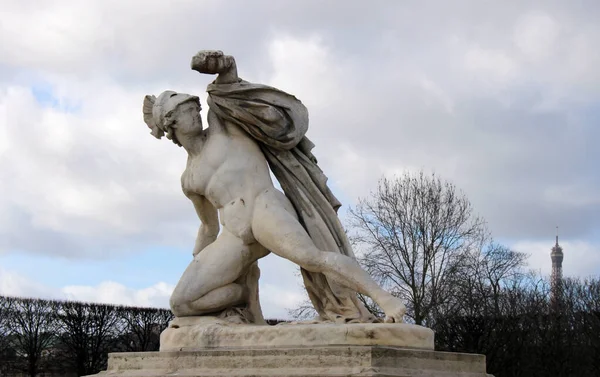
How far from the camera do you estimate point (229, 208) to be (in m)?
7.10

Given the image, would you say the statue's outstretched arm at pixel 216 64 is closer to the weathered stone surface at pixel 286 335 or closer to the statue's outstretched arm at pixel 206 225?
the statue's outstretched arm at pixel 206 225

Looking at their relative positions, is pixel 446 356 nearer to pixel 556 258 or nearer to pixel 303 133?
pixel 303 133

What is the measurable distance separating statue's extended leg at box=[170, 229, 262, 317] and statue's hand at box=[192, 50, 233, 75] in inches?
48.0

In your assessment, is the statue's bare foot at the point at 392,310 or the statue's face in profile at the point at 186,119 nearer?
the statue's bare foot at the point at 392,310

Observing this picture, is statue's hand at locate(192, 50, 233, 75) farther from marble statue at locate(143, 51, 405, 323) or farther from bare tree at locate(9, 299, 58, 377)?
bare tree at locate(9, 299, 58, 377)

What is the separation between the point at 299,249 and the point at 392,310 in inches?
31.3

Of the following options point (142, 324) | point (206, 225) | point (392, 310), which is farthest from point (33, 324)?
point (392, 310)

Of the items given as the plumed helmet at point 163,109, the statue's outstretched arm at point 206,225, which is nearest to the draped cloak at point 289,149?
the plumed helmet at point 163,109

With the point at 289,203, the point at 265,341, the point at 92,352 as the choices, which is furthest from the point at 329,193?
the point at 92,352

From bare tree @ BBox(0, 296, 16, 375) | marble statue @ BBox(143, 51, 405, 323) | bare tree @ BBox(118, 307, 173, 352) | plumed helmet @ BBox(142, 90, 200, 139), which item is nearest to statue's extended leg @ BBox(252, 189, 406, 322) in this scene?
marble statue @ BBox(143, 51, 405, 323)

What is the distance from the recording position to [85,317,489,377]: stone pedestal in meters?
5.88

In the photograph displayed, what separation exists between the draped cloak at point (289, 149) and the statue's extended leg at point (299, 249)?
291 mm

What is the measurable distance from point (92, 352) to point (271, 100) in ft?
71.7

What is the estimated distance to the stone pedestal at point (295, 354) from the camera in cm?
588
